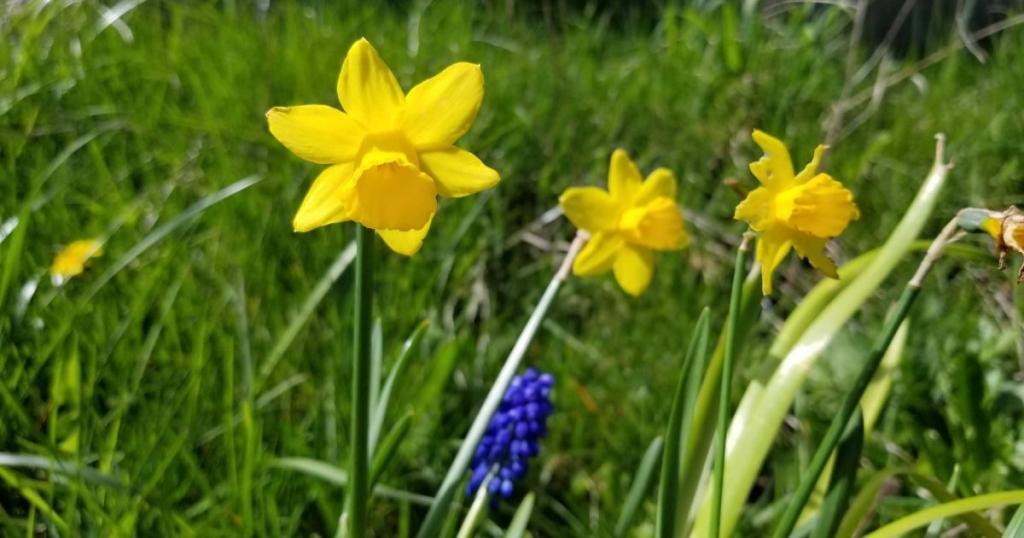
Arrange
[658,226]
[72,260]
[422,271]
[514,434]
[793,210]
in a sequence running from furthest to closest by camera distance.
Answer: [422,271]
[72,260]
[514,434]
[658,226]
[793,210]

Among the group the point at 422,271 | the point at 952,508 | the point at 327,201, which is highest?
the point at 327,201

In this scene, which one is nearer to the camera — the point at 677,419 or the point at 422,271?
the point at 677,419

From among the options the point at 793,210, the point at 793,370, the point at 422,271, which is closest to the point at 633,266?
the point at 793,370

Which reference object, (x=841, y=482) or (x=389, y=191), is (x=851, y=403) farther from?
(x=389, y=191)

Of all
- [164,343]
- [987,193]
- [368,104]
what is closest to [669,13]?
[987,193]

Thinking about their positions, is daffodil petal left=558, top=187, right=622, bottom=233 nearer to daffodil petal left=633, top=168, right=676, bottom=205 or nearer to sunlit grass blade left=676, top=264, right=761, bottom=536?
daffodil petal left=633, top=168, right=676, bottom=205

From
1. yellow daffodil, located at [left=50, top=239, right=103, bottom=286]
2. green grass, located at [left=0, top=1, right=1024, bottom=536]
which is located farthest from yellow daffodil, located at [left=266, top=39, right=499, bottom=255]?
yellow daffodil, located at [left=50, top=239, right=103, bottom=286]

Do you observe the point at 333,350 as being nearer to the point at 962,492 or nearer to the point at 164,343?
the point at 164,343
